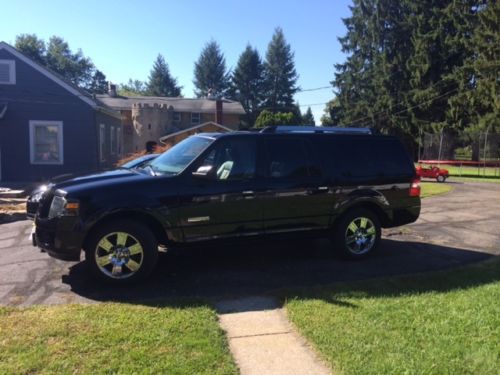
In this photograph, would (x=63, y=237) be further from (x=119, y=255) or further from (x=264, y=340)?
(x=264, y=340)

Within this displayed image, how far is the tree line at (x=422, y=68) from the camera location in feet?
114

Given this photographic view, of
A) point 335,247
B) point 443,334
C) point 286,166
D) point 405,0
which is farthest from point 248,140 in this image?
point 405,0

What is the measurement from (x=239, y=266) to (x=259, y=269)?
0.30 meters

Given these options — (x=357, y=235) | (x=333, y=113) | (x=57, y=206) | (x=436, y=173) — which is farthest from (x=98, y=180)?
(x=333, y=113)

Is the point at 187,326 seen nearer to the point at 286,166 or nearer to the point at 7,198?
the point at 286,166

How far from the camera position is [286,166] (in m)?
6.13

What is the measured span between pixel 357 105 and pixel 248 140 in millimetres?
47520

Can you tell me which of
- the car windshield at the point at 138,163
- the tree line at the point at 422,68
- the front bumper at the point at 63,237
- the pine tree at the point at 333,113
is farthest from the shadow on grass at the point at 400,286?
the pine tree at the point at 333,113

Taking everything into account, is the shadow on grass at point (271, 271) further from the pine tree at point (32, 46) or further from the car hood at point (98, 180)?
the pine tree at point (32, 46)

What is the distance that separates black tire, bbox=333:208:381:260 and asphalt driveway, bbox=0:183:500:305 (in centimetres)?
16

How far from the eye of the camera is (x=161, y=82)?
278 ft

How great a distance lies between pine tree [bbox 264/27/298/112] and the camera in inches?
3059

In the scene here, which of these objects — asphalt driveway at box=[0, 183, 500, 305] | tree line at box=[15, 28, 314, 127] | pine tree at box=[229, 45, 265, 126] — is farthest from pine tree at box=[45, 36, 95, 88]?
asphalt driveway at box=[0, 183, 500, 305]

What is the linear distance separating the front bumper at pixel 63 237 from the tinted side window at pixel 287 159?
2.43 m
